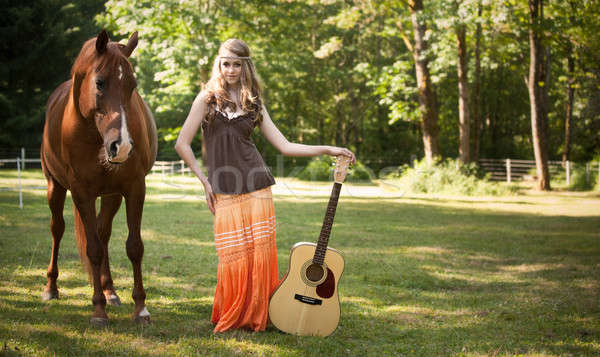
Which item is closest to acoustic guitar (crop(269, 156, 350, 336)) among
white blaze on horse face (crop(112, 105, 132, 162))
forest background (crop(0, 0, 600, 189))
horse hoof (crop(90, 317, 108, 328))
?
horse hoof (crop(90, 317, 108, 328))

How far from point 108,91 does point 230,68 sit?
0.88m

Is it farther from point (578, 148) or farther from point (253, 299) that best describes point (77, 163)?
point (578, 148)

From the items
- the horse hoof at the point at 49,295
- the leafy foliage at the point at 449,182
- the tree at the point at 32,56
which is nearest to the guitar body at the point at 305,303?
the horse hoof at the point at 49,295

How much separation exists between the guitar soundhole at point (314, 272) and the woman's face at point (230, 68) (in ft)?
5.03

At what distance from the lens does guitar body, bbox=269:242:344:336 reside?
380 centimetres

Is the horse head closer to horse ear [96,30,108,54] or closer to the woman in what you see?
horse ear [96,30,108,54]

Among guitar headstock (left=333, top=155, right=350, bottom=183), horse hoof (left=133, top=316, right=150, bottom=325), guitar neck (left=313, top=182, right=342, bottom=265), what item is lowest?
horse hoof (left=133, top=316, right=150, bottom=325)

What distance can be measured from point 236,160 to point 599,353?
2954 millimetres

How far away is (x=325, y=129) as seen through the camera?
38531 mm

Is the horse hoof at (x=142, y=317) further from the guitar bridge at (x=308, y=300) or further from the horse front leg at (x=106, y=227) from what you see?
the guitar bridge at (x=308, y=300)

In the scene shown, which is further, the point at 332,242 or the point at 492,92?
the point at 492,92

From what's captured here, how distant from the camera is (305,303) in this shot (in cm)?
379

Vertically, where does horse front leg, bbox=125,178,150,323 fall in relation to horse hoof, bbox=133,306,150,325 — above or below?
above

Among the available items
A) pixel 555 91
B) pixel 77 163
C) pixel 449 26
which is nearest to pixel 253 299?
pixel 77 163
